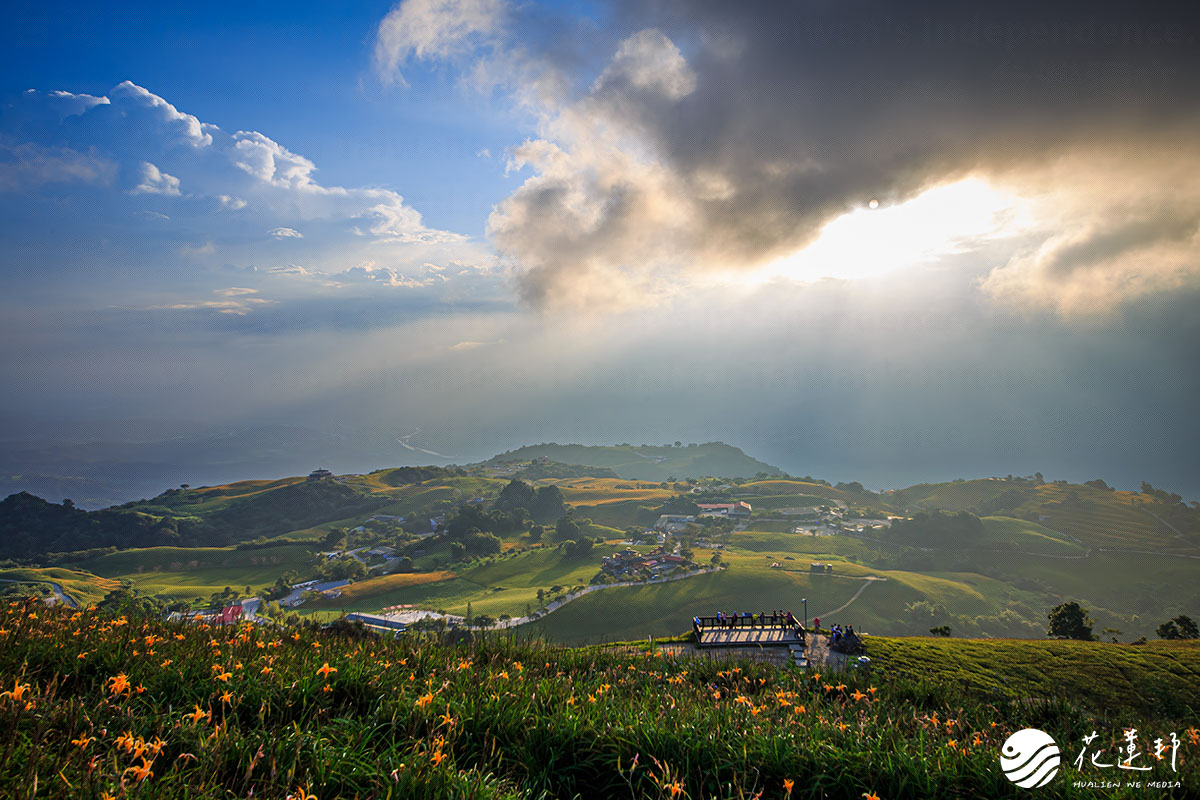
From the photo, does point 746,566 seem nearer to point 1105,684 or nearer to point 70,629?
point 1105,684

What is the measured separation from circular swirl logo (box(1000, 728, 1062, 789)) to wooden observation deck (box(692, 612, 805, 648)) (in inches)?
907

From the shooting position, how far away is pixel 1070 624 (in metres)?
41.2

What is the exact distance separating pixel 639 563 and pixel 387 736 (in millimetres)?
111851

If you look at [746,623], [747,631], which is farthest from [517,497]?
[747,631]

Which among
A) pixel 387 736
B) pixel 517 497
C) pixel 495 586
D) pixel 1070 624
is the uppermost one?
pixel 387 736

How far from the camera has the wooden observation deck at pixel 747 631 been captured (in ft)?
86.9

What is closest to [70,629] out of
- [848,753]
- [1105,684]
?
[848,753]

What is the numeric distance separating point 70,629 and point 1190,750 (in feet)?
48.8

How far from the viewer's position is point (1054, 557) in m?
140

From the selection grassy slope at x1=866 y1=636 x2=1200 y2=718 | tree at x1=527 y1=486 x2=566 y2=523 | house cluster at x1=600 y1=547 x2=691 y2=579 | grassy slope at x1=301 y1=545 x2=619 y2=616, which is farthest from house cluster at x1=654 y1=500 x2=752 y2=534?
grassy slope at x1=866 y1=636 x2=1200 y2=718

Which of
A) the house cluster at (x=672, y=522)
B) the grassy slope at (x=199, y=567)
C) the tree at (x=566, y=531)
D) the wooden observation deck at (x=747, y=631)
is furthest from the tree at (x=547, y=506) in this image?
the wooden observation deck at (x=747, y=631)

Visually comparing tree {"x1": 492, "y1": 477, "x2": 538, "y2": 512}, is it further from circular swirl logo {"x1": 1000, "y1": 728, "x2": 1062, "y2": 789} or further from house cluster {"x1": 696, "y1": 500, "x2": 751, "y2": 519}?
circular swirl logo {"x1": 1000, "y1": 728, "x2": 1062, "y2": 789}

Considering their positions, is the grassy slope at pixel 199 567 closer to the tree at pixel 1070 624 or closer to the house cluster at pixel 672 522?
the house cluster at pixel 672 522

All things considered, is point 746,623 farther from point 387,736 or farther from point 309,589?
point 309,589
